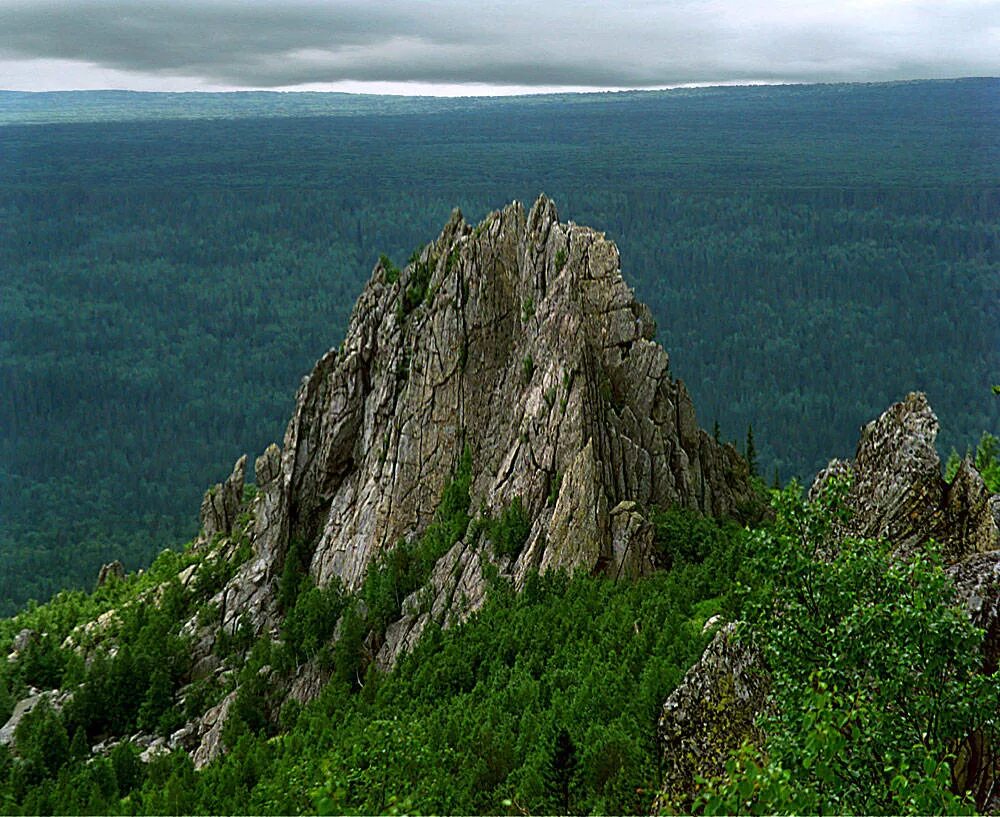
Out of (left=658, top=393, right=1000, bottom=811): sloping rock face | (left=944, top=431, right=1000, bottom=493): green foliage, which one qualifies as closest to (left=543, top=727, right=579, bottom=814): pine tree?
(left=658, top=393, right=1000, bottom=811): sloping rock face

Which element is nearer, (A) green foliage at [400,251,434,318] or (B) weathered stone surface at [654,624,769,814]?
(B) weathered stone surface at [654,624,769,814]

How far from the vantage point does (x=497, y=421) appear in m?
54.2

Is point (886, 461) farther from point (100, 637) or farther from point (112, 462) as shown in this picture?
point (112, 462)

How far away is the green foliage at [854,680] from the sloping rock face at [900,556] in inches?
37.7

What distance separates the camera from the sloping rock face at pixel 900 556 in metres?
Result: 16.7

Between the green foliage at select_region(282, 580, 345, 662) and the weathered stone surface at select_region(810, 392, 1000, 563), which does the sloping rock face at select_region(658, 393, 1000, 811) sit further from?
the green foliage at select_region(282, 580, 345, 662)

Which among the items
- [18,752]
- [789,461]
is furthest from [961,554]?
[789,461]

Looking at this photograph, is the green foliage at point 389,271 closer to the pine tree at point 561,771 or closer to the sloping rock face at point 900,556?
the sloping rock face at point 900,556

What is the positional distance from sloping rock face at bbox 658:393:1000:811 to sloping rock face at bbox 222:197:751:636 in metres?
14.9

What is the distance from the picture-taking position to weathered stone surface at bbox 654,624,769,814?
18484mm

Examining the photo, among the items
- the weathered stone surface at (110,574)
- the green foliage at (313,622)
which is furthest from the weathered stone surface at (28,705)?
the weathered stone surface at (110,574)

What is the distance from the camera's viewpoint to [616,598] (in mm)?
39844

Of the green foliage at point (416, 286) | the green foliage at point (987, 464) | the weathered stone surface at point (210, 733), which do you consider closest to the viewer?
the weathered stone surface at point (210, 733)

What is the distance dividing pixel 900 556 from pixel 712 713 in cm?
545
